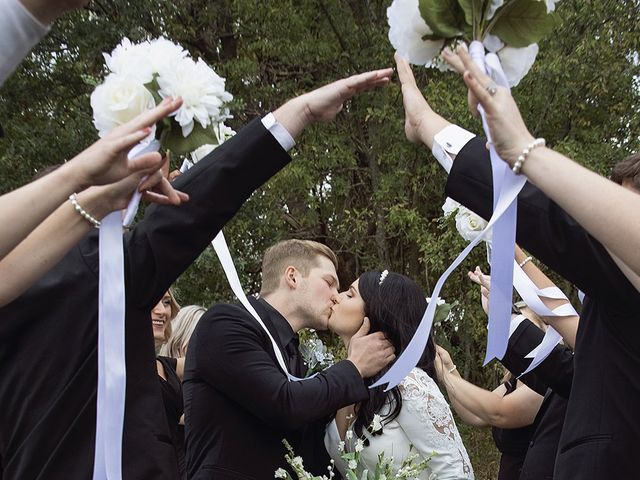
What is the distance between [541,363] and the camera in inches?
148

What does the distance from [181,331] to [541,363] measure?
249cm

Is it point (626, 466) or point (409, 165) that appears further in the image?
point (409, 165)

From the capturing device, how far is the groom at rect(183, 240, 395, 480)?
3234 mm

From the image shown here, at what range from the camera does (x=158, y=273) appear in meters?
2.37

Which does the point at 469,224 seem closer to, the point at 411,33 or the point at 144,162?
the point at 411,33

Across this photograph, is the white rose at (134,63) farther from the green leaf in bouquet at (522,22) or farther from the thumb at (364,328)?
the thumb at (364,328)

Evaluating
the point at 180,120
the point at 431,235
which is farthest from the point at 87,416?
the point at 431,235

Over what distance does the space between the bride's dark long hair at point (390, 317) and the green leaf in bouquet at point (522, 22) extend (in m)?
1.73

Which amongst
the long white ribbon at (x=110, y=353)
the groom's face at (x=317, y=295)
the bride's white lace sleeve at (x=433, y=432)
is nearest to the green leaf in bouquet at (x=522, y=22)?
the long white ribbon at (x=110, y=353)

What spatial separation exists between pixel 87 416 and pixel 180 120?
846 mm

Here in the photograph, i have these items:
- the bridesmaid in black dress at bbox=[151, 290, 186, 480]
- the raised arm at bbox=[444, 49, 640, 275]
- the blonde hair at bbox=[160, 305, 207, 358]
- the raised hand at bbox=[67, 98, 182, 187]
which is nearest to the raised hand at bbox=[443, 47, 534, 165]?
the raised arm at bbox=[444, 49, 640, 275]

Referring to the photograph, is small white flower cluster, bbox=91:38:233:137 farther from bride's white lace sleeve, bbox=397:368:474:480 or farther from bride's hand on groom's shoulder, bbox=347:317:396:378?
bride's white lace sleeve, bbox=397:368:474:480

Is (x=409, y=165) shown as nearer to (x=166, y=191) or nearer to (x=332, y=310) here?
(x=332, y=310)

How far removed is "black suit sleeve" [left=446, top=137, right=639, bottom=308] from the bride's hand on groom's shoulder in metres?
1.25
